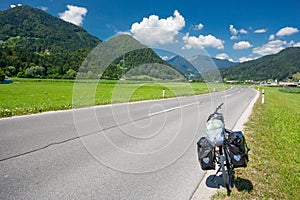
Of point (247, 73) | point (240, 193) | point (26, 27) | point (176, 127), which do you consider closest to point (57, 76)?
point (176, 127)

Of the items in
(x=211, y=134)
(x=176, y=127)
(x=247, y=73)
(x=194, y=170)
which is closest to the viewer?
(x=211, y=134)

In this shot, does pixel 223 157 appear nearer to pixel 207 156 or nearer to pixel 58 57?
pixel 207 156

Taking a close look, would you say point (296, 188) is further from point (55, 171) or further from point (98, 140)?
point (98, 140)

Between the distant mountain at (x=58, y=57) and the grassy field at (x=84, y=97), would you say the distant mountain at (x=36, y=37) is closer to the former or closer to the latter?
the distant mountain at (x=58, y=57)

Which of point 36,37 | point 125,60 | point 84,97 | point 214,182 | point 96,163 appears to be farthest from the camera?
point 36,37

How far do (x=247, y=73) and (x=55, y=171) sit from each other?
212m

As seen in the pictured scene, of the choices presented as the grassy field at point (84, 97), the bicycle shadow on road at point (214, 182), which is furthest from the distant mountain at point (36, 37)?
the bicycle shadow on road at point (214, 182)

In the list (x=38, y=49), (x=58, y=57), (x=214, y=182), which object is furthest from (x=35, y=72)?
(x=214, y=182)

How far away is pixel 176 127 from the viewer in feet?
27.1

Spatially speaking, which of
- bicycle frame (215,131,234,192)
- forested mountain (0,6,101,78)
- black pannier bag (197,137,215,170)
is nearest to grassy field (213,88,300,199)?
bicycle frame (215,131,234,192)

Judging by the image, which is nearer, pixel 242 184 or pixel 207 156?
pixel 207 156

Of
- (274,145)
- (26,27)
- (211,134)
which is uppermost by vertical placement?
(26,27)

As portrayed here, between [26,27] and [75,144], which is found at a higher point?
[26,27]

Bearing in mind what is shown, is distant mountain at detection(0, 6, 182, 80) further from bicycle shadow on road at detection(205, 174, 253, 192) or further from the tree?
bicycle shadow on road at detection(205, 174, 253, 192)
